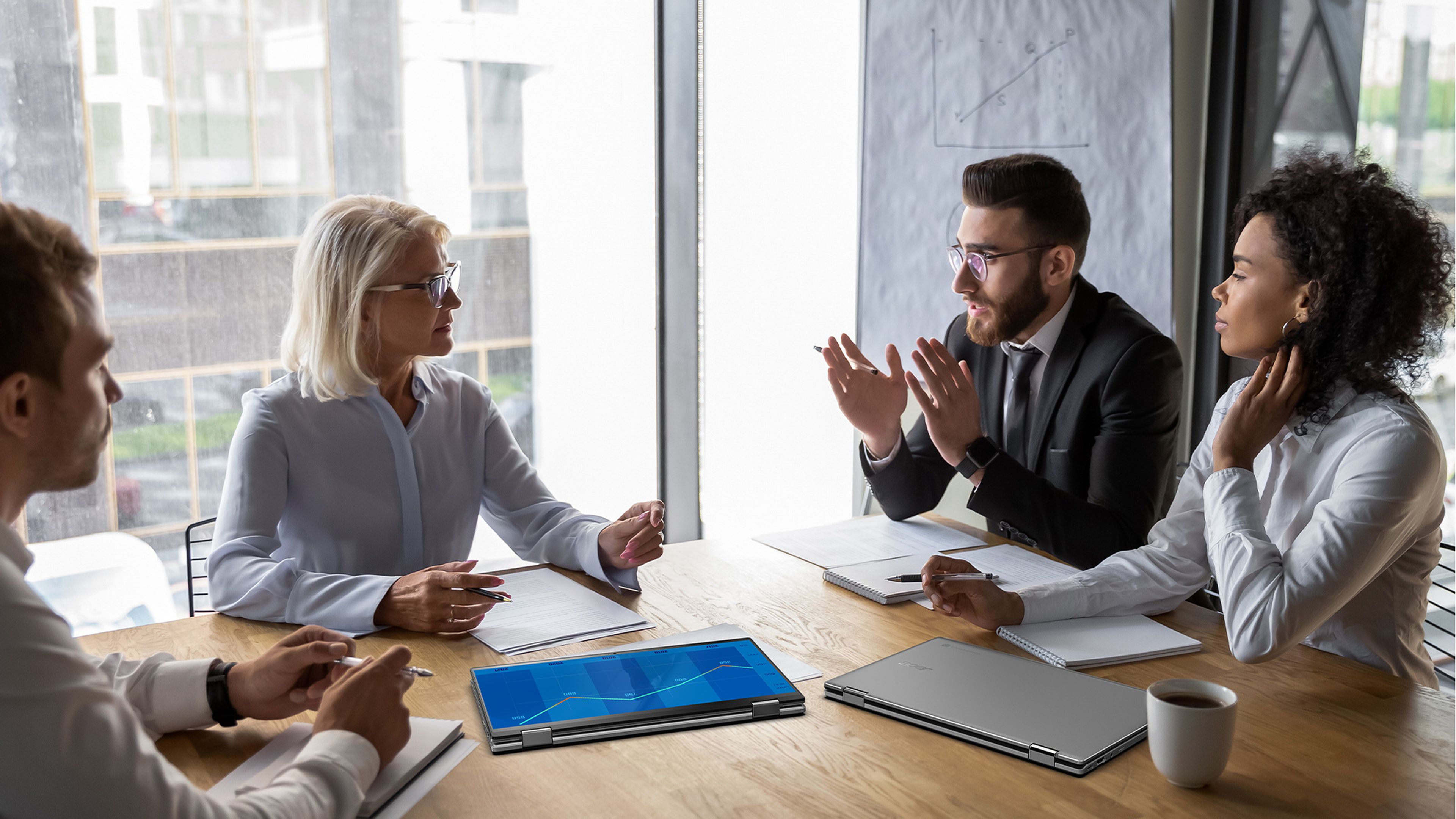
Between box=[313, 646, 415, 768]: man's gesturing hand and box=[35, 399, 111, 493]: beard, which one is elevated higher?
box=[35, 399, 111, 493]: beard

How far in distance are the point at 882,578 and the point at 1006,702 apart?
0.50m

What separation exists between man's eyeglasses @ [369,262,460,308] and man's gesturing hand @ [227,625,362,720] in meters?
0.93

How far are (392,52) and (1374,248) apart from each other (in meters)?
2.81

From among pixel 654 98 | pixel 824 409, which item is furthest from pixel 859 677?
pixel 654 98

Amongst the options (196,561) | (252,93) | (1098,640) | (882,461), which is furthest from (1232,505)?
(252,93)

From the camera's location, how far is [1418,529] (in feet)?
5.23

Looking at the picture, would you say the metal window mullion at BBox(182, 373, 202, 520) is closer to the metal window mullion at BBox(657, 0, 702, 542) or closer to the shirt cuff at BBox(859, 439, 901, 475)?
the metal window mullion at BBox(657, 0, 702, 542)

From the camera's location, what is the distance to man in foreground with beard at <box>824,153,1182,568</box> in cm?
212

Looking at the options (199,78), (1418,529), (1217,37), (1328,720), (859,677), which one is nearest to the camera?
(1328,720)

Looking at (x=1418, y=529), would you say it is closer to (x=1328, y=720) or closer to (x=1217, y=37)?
(x=1328, y=720)

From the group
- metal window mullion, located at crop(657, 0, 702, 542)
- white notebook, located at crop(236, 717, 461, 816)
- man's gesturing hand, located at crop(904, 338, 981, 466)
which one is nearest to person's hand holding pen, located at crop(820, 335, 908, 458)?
man's gesturing hand, located at crop(904, 338, 981, 466)

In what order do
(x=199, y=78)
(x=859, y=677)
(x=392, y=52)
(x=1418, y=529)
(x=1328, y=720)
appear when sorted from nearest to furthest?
(x=1328, y=720)
(x=859, y=677)
(x=1418, y=529)
(x=199, y=78)
(x=392, y=52)

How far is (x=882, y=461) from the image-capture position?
233 cm

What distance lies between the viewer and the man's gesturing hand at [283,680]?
126cm
